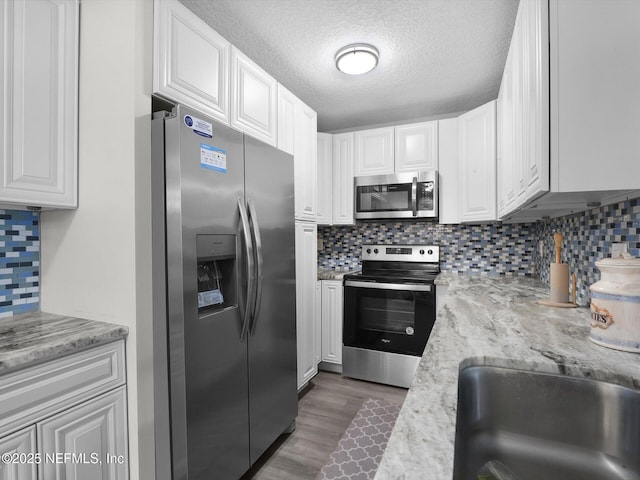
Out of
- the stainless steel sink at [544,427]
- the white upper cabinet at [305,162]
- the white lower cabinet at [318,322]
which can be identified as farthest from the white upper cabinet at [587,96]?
the white lower cabinet at [318,322]

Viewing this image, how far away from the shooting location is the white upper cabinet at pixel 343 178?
312cm

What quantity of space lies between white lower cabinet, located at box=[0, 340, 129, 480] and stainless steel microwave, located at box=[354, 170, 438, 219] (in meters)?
2.27

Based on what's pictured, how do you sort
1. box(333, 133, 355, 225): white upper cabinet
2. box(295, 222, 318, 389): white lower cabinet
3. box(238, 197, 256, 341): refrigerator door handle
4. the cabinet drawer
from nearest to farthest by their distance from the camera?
the cabinet drawer → box(238, 197, 256, 341): refrigerator door handle → box(295, 222, 318, 389): white lower cabinet → box(333, 133, 355, 225): white upper cabinet

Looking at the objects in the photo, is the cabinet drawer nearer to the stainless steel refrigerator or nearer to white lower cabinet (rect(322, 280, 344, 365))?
the stainless steel refrigerator

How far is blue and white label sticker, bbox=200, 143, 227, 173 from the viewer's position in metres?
1.33

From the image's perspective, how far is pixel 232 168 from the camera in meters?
1.48

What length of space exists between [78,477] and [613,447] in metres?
1.61

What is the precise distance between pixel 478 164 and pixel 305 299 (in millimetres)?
1759

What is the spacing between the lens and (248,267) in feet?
5.02

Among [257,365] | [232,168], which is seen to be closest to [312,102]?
[232,168]

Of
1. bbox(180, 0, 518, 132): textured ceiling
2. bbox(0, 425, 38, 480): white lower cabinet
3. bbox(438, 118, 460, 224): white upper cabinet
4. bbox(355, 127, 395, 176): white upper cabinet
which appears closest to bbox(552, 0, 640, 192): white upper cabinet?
bbox(180, 0, 518, 132): textured ceiling

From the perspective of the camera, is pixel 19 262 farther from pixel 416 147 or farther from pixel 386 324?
pixel 416 147

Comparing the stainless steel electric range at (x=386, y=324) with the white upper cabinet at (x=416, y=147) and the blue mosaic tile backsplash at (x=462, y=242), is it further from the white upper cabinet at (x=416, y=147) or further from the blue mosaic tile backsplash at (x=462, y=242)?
the white upper cabinet at (x=416, y=147)

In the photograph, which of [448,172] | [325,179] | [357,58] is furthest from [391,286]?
[357,58]
